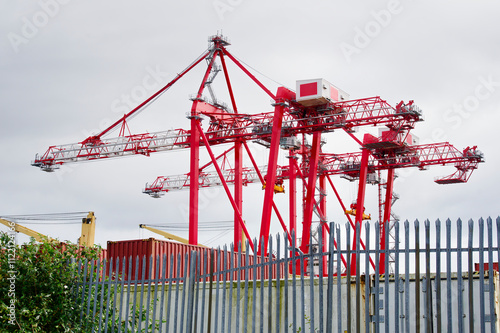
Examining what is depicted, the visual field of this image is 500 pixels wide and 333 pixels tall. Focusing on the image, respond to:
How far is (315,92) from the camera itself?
35.5 m

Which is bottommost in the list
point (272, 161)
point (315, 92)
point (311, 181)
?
point (311, 181)

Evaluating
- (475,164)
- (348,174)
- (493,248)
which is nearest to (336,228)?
(493,248)

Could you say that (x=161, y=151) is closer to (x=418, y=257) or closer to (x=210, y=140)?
(x=210, y=140)

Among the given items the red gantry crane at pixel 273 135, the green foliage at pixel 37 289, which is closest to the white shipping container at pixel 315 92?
the red gantry crane at pixel 273 135

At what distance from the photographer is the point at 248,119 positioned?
4122 centimetres

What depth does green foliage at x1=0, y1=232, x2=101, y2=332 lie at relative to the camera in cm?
1216

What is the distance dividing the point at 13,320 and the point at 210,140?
30.9 metres

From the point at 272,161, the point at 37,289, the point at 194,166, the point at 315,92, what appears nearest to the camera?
the point at 37,289

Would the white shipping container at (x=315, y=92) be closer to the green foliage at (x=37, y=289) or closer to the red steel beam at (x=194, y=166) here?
the red steel beam at (x=194, y=166)

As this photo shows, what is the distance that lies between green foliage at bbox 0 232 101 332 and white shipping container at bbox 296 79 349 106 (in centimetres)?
2408

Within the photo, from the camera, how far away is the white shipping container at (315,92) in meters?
35.4

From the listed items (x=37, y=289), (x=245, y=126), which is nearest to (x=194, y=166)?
(x=245, y=126)

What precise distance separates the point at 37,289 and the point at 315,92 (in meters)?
24.9

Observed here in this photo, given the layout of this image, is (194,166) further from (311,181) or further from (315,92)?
(315,92)
